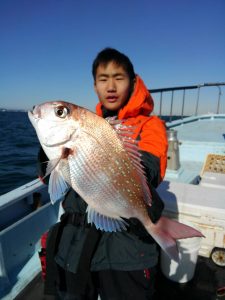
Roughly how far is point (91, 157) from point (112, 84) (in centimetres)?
90

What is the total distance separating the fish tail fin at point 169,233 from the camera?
1727 millimetres

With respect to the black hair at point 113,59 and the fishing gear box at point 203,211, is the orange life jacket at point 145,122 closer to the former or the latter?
the black hair at point 113,59

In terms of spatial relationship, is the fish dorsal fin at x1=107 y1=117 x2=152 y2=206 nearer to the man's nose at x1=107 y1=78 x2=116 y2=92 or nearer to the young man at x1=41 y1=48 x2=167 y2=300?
the young man at x1=41 y1=48 x2=167 y2=300

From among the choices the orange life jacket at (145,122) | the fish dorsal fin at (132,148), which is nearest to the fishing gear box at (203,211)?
the orange life jacket at (145,122)

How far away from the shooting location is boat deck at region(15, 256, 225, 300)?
8.50 feet

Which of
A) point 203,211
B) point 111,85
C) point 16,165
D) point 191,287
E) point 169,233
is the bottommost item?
point 16,165

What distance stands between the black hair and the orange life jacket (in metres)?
0.16

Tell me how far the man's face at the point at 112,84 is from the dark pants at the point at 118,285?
151 centimetres

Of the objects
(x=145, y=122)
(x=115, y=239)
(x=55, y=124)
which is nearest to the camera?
(x=55, y=124)

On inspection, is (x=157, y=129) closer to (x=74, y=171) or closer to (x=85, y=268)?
(x=74, y=171)

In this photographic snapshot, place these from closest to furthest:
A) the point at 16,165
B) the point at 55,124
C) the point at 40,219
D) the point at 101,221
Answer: the point at 55,124, the point at 101,221, the point at 40,219, the point at 16,165

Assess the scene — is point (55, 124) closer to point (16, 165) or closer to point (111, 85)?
point (111, 85)

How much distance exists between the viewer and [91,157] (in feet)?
5.20

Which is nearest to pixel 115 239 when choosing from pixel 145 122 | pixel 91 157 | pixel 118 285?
pixel 118 285
